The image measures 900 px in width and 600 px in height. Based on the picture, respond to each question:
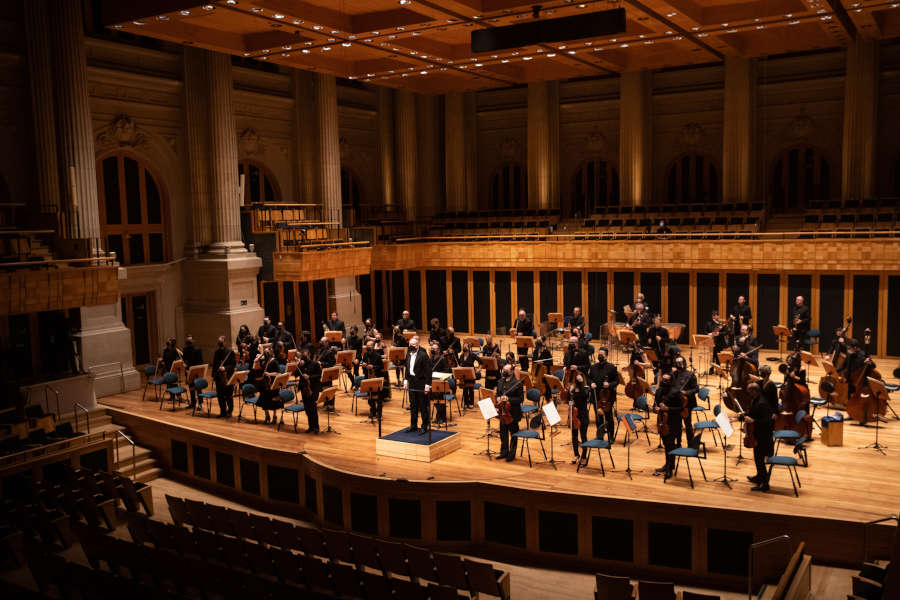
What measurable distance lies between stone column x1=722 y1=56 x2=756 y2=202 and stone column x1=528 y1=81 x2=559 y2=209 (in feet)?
16.5

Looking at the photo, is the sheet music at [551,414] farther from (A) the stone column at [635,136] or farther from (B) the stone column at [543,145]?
(B) the stone column at [543,145]

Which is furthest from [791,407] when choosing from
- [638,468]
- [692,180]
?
[692,180]

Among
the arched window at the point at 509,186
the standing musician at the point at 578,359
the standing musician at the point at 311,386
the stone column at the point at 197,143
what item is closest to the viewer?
the standing musician at the point at 578,359

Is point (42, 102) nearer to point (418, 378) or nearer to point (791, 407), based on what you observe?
point (418, 378)

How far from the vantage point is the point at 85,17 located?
16.6 meters

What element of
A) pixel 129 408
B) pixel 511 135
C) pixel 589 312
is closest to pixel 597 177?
pixel 511 135

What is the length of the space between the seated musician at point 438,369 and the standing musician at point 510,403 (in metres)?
1.34

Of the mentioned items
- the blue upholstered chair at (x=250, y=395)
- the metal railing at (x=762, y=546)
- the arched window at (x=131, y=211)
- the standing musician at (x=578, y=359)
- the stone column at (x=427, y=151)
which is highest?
the stone column at (x=427, y=151)

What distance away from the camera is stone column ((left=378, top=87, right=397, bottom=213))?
24.1 meters

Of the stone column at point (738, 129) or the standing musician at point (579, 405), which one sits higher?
the stone column at point (738, 129)

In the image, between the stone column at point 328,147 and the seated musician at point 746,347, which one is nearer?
the seated musician at point 746,347

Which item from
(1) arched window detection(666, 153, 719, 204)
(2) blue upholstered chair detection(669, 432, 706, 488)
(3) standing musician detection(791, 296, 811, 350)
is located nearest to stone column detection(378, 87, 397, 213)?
(1) arched window detection(666, 153, 719, 204)

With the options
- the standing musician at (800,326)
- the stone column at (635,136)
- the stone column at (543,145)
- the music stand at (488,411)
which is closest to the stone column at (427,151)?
the stone column at (543,145)

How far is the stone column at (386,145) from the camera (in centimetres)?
2409
